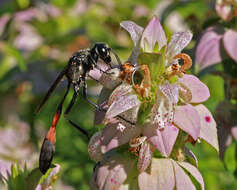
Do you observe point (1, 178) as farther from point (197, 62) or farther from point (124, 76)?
point (197, 62)

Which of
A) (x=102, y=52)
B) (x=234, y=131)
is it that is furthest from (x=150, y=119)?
(x=234, y=131)

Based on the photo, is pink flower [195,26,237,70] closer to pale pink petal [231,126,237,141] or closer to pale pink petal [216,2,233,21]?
pale pink petal [216,2,233,21]

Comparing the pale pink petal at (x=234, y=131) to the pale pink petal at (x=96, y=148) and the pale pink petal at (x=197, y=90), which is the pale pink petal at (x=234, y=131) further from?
the pale pink petal at (x=96, y=148)

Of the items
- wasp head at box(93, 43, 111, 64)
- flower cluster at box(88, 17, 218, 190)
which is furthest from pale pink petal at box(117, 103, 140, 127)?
wasp head at box(93, 43, 111, 64)

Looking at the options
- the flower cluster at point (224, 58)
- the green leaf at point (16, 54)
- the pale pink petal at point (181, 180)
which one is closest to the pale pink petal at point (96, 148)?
the pale pink petal at point (181, 180)

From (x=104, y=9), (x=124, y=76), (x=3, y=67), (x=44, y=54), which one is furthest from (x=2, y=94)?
(x=124, y=76)
